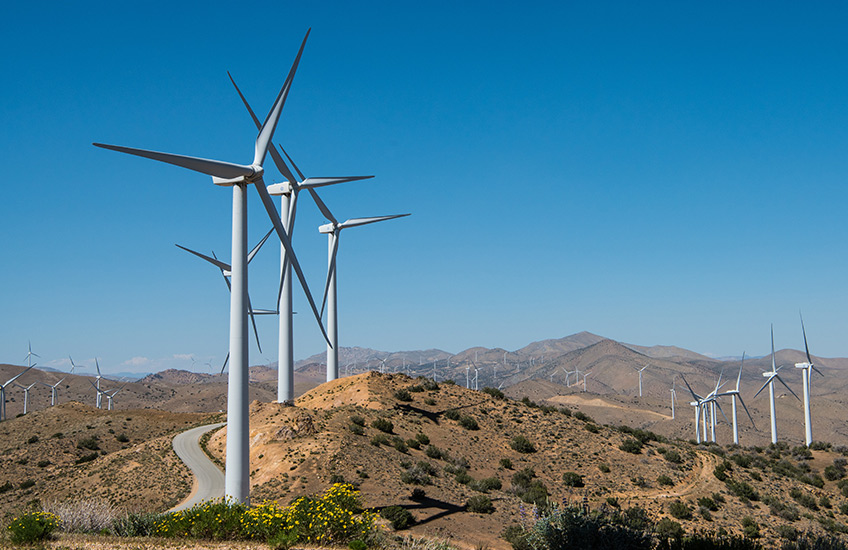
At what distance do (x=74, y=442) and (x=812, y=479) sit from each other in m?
81.5

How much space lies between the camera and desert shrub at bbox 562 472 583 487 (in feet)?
149

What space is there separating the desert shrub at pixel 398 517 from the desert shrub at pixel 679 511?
18.6 meters

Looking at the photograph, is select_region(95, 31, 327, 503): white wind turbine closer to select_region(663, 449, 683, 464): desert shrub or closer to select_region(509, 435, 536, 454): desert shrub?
select_region(509, 435, 536, 454): desert shrub

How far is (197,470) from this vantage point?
48.5m

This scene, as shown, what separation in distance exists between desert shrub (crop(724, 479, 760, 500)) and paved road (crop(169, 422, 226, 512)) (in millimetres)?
36477

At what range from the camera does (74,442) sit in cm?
7912

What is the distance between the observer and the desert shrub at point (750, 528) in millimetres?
35938

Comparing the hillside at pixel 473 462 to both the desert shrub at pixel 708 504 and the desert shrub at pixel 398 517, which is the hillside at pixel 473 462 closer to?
the desert shrub at pixel 708 504

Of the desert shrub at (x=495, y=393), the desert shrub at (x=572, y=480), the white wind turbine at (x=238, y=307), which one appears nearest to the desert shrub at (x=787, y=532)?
the desert shrub at (x=572, y=480)

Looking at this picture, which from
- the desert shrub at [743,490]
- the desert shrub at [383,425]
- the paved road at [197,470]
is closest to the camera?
the paved road at [197,470]

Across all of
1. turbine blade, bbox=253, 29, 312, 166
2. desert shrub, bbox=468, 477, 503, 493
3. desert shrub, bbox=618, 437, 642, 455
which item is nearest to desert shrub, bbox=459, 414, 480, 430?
desert shrub, bbox=618, 437, 642, 455

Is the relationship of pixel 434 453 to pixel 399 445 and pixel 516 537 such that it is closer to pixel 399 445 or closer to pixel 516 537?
pixel 399 445

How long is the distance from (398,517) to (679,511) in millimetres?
19917

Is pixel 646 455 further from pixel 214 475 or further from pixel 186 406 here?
pixel 186 406
